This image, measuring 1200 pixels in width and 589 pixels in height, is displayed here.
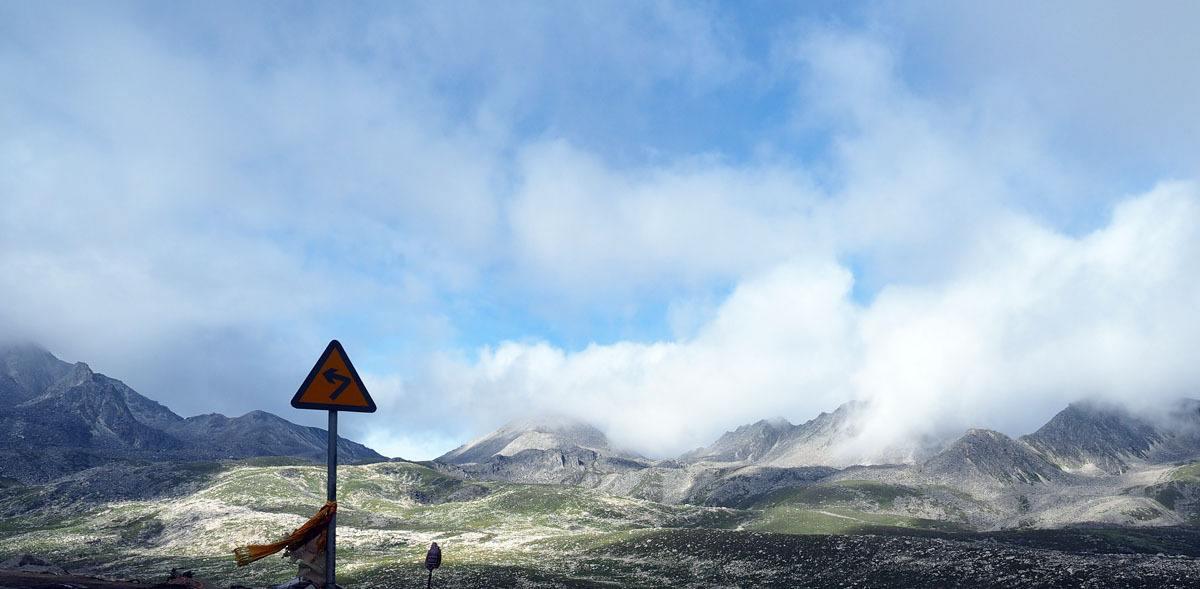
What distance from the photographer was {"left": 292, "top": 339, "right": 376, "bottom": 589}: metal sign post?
1123 cm

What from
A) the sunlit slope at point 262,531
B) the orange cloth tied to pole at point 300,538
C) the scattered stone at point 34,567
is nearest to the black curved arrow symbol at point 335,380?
the orange cloth tied to pole at point 300,538

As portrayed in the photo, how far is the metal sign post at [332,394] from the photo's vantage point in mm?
11227

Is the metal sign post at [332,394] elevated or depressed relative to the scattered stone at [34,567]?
elevated

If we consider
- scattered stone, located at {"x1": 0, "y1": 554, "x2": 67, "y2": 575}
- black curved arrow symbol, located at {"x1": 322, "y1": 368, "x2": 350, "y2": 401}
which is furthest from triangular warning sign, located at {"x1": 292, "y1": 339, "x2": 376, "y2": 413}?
scattered stone, located at {"x1": 0, "y1": 554, "x2": 67, "y2": 575}

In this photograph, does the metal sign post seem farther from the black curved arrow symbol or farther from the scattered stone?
the scattered stone

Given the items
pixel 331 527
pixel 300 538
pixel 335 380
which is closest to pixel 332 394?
pixel 335 380

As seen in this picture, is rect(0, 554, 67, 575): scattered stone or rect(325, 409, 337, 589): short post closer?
rect(325, 409, 337, 589): short post

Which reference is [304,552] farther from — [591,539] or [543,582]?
[591,539]

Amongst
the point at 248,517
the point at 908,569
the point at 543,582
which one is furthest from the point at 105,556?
the point at 908,569

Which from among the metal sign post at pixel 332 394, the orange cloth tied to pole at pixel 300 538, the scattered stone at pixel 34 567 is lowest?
the scattered stone at pixel 34 567

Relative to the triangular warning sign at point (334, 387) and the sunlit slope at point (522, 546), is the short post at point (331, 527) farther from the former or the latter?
the sunlit slope at point (522, 546)

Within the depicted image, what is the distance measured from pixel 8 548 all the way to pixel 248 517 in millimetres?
42033

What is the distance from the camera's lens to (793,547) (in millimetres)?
77312

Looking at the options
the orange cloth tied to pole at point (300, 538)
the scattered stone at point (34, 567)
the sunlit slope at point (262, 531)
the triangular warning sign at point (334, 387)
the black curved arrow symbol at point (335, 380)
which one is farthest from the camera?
the sunlit slope at point (262, 531)
